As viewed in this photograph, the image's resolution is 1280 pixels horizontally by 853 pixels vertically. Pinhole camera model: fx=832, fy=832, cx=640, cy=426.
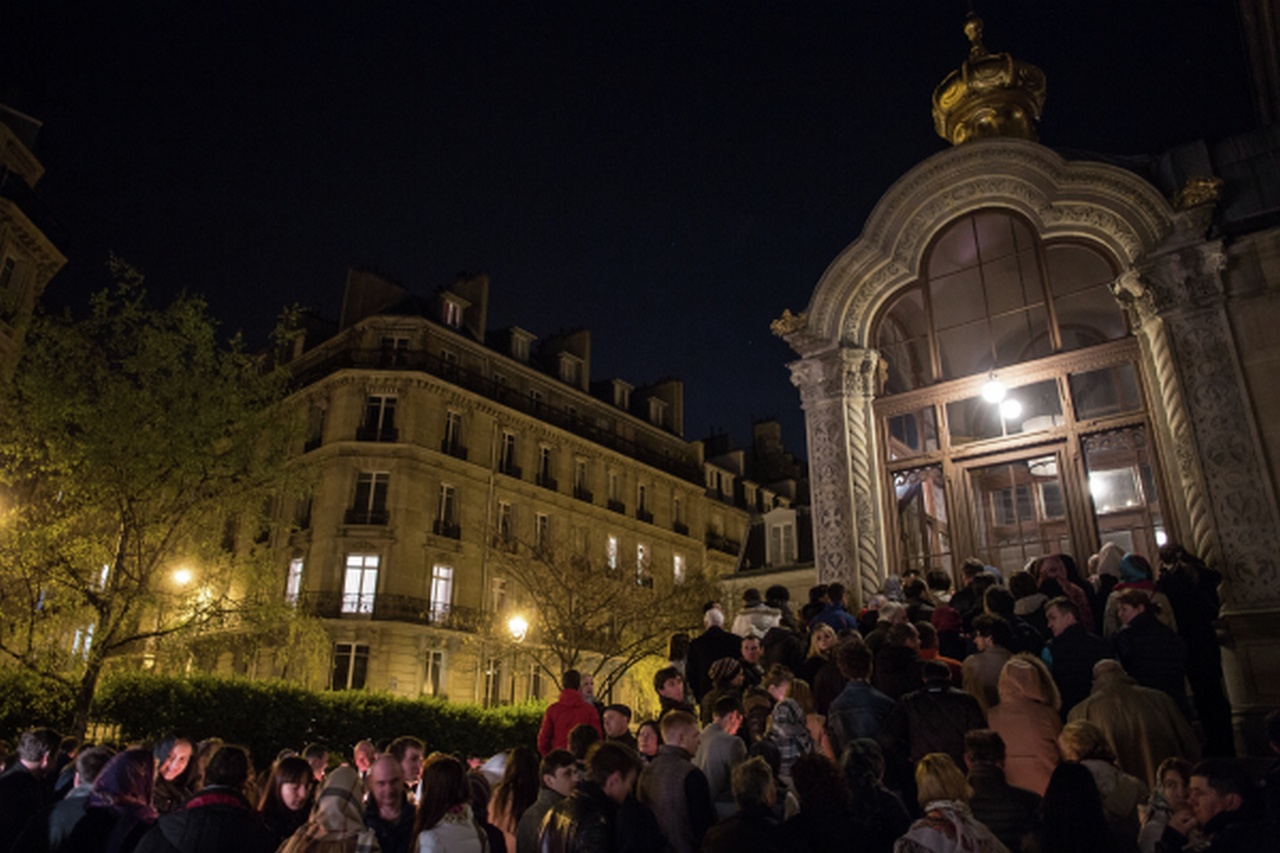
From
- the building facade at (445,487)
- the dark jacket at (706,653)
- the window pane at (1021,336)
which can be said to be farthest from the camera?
the building facade at (445,487)

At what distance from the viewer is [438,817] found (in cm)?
444

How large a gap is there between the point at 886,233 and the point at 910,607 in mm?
8267

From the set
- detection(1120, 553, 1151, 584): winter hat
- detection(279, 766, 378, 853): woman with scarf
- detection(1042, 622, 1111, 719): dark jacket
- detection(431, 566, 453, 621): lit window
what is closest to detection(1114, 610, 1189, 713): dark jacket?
detection(1042, 622, 1111, 719): dark jacket

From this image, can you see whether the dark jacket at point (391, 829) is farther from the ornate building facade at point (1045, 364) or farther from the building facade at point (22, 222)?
the building facade at point (22, 222)

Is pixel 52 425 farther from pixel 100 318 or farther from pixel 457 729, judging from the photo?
pixel 457 729

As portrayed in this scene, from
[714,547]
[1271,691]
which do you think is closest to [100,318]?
[1271,691]

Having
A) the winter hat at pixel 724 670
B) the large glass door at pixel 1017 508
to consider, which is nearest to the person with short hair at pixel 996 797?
the winter hat at pixel 724 670

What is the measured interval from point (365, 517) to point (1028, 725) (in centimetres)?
2882

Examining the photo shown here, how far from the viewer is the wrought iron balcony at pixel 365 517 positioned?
101 ft

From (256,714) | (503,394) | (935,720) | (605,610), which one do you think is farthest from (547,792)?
(503,394)

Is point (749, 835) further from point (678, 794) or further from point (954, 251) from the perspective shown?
point (954, 251)

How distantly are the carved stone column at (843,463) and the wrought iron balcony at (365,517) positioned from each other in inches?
811

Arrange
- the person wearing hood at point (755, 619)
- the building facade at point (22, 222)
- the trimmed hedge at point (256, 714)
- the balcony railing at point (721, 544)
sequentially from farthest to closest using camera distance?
the balcony railing at point (721, 544) → the building facade at point (22, 222) → the trimmed hedge at point (256, 714) → the person wearing hood at point (755, 619)

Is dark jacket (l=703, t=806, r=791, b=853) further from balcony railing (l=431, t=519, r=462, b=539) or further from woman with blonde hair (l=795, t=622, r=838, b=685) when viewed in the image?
balcony railing (l=431, t=519, r=462, b=539)
